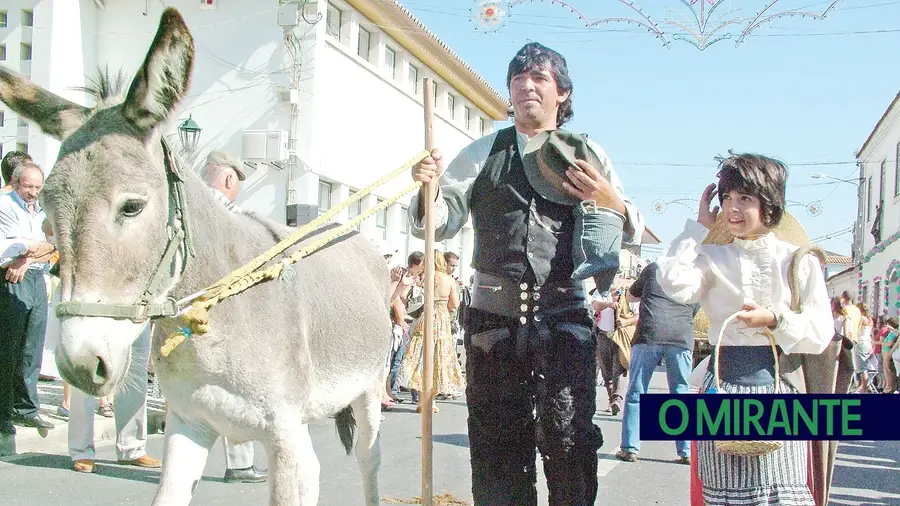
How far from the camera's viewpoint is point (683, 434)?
3.02 metres

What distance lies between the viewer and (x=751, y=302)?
129 inches

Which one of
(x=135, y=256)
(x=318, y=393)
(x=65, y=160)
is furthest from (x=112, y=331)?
(x=318, y=393)

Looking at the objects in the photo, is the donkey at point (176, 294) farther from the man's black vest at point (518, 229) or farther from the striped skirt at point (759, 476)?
the striped skirt at point (759, 476)

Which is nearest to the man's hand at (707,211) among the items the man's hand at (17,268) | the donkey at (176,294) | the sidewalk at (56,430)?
the donkey at (176,294)

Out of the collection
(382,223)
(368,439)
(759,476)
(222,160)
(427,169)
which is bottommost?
(368,439)

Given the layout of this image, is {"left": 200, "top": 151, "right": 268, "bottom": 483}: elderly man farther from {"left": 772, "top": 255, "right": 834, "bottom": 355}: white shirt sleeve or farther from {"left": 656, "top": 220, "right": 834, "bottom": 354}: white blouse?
{"left": 772, "top": 255, "right": 834, "bottom": 355}: white shirt sleeve

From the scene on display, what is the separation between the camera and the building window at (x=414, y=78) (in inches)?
1000

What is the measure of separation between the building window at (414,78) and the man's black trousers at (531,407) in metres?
22.7

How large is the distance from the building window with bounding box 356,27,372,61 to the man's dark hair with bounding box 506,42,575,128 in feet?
63.5

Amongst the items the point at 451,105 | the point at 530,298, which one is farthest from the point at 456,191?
the point at 451,105

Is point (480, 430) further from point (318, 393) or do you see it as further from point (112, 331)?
point (112, 331)

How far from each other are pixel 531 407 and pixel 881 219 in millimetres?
32329

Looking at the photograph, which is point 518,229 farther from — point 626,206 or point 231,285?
point 231,285

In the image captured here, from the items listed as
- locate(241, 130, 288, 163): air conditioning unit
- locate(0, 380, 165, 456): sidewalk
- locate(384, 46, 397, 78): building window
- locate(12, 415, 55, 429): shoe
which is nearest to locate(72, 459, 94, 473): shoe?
locate(0, 380, 165, 456): sidewalk
